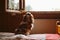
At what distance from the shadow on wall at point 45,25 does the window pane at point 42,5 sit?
179 millimetres

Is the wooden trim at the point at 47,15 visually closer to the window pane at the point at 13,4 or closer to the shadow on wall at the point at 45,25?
the shadow on wall at the point at 45,25

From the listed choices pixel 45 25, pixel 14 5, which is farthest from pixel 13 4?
pixel 45 25

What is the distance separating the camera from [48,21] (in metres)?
2.12

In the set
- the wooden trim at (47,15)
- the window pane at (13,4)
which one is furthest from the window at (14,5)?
the wooden trim at (47,15)

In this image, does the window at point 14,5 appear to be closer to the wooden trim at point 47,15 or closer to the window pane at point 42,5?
the window pane at point 42,5

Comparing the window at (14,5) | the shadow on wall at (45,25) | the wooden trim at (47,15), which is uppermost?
the window at (14,5)

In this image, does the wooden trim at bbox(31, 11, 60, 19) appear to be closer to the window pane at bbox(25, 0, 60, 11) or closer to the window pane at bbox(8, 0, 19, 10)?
the window pane at bbox(25, 0, 60, 11)

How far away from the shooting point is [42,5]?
218 cm

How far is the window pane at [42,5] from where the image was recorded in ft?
7.08

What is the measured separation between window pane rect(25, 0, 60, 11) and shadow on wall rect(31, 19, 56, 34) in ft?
0.59

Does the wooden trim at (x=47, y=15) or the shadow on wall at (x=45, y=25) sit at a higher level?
the wooden trim at (x=47, y=15)

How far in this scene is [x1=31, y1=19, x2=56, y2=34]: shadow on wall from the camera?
211 centimetres

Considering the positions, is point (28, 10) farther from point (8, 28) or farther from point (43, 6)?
point (8, 28)

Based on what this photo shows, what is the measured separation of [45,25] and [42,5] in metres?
0.30
